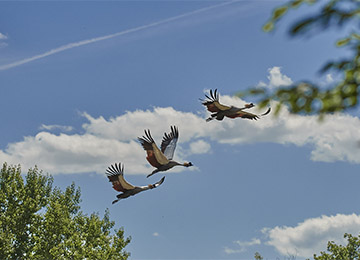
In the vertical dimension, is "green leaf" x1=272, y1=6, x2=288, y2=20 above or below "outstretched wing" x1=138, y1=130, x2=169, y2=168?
below

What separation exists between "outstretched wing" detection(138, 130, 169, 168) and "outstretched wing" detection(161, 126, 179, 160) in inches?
30.9

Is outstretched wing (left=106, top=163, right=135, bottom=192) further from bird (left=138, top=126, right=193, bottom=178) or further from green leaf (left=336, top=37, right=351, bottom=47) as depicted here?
green leaf (left=336, top=37, right=351, bottom=47)

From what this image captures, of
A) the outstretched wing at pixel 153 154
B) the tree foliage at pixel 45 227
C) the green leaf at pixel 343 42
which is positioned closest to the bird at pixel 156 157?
the outstretched wing at pixel 153 154

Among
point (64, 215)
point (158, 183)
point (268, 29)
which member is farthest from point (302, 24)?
point (64, 215)

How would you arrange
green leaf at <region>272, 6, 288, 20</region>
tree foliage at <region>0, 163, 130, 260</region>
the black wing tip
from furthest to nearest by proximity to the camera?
tree foliage at <region>0, 163, 130, 260</region> < the black wing tip < green leaf at <region>272, 6, 288, 20</region>

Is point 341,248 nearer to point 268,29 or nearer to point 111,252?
point 111,252

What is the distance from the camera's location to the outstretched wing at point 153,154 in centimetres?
1443

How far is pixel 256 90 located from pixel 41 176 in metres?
39.4

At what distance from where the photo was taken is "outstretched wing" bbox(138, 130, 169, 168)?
47.3ft

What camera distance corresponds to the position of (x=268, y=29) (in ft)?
15.8

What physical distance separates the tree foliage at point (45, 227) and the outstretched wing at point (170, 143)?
17179 mm

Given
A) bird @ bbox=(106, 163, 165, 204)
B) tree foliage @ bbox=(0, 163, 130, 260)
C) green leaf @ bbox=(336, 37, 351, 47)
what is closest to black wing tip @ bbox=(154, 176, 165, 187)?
bird @ bbox=(106, 163, 165, 204)

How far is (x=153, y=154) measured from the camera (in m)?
14.5

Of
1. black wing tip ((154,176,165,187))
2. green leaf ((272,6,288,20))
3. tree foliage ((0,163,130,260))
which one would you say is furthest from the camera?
tree foliage ((0,163,130,260))
